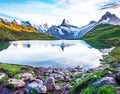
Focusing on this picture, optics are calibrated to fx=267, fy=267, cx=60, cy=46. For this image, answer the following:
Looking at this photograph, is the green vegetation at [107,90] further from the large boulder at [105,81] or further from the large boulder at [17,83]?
the large boulder at [17,83]

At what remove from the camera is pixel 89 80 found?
21328 mm

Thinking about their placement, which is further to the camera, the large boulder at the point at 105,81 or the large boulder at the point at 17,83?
the large boulder at the point at 17,83

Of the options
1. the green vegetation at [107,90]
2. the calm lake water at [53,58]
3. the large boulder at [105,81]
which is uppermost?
the large boulder at [105,81]

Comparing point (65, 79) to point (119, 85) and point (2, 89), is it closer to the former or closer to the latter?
point (2, 89)

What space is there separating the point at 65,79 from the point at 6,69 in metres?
8.73

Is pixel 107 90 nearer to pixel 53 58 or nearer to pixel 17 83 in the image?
pixel 17 83

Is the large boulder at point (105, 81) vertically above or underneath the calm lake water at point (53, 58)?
above

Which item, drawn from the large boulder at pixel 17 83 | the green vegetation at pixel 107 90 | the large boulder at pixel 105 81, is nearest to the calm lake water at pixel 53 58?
the large boulder at pixel 17 83

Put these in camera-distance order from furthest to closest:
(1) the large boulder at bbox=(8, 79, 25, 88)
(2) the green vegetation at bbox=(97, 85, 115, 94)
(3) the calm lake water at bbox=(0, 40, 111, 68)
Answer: (3) the calm lake water at bbox=(0, 40, 111, 68)
(1) the large boulder at bbox=(8, 79, 25, 88)
(2) the green vegetation at bbox=(97, 85, 115, 94)

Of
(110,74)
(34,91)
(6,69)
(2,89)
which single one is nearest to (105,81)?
(110,74)

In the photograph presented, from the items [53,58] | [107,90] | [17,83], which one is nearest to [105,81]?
[107,90]

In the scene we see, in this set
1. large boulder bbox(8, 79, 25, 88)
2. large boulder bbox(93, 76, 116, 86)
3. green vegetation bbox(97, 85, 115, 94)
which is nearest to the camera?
green vegetation bbox(97, 85, 115, 94)

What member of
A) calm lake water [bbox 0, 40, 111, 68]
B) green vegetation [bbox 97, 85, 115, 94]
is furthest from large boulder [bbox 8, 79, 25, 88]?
calm lake water [bbox 0, 40, 111, 68]

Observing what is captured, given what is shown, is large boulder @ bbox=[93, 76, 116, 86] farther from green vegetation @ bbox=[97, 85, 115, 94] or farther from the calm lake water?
the calm lake water
